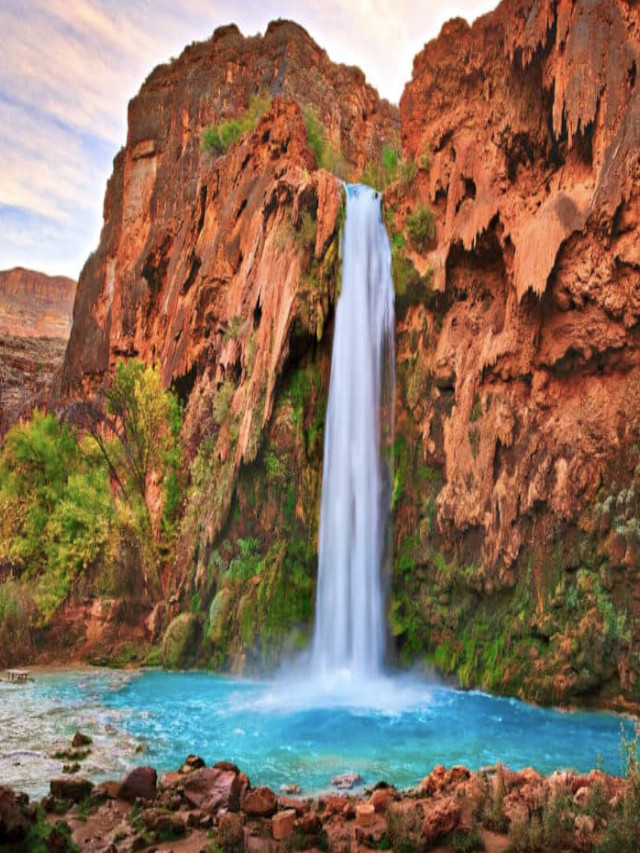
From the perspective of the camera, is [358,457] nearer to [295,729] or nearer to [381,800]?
[295,729]

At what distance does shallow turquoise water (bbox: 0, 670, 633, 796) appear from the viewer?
9.71 metres

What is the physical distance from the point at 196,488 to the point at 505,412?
9.86 meters

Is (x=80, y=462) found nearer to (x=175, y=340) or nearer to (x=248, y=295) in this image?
(x=175, y=340)

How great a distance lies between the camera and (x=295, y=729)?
1212cm

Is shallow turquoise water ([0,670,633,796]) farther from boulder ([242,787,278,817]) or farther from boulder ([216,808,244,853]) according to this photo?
boulder ([216,808,244,853])

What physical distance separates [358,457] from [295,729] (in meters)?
8.08

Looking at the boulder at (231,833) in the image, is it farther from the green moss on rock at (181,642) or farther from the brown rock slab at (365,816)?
the green moss on rock at (181,642)

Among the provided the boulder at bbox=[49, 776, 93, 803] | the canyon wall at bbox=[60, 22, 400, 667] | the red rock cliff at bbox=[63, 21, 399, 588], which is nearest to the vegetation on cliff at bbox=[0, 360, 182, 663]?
the canyon wall at bbox=[60, 22, 400, 667]

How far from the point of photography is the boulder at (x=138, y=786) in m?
7.66

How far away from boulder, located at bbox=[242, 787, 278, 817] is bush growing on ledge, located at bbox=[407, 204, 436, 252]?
15.7 meters

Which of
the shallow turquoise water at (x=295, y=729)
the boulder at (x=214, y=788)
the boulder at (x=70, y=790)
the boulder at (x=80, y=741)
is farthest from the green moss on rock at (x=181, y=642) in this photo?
the boulder at (x=70, y=790)

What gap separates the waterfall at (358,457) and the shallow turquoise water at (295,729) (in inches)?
48.7

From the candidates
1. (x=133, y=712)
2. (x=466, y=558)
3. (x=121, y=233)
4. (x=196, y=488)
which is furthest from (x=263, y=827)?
(x=121, y=233)

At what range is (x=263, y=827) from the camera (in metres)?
6.76
